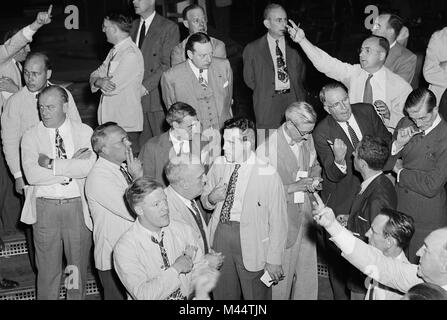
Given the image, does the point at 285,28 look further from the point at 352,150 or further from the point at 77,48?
the point at 77,48

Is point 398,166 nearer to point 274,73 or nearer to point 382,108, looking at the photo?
point 382,108

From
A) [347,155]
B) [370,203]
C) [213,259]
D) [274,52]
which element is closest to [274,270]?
[213,259]

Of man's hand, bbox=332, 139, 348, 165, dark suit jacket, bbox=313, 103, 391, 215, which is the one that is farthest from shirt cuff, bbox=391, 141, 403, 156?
man's hand, bbox=332, 139, 348, 165

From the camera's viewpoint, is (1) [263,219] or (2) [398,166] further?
(2) [398,166]

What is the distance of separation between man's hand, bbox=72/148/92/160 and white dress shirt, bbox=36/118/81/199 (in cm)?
6

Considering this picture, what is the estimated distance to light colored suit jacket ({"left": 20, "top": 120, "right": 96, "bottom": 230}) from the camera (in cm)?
532

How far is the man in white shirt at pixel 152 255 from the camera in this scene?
4.16 m

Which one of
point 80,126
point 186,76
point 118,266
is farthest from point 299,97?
point 118,266

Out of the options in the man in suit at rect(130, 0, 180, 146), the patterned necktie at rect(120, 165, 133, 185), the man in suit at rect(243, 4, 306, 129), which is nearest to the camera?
the patterned necktie at rect(120, 165, 133, 185)

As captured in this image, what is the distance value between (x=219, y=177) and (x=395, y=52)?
2.24 m

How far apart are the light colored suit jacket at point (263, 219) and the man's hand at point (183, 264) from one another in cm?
83

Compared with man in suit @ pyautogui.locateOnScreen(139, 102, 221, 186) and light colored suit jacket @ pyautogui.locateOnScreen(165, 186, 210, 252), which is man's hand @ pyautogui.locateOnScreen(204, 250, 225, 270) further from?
man in suit @ pyautogui.locateOnScreen(139, 102, 221, 186)

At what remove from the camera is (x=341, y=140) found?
541 cm

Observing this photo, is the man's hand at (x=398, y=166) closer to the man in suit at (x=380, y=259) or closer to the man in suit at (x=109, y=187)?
the man in suit at (x=380, y=259)
